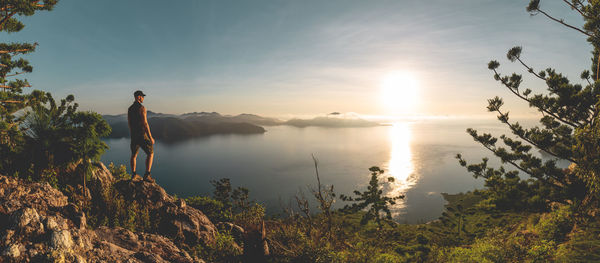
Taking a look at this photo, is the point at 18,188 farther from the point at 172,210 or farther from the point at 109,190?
the point at 172,210

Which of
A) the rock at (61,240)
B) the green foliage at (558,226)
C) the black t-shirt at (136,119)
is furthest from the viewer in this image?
the green foliage at (558,226)

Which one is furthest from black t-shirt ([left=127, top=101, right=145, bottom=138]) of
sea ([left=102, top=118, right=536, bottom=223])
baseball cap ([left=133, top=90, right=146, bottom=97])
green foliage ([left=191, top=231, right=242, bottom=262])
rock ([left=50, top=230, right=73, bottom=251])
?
sea ([left=102, top=118, right=536, bottom=223])

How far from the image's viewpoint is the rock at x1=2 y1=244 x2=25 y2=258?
2.42 m

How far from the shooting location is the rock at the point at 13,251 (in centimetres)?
242

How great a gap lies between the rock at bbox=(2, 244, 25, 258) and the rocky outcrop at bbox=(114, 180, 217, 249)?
3.82 meters

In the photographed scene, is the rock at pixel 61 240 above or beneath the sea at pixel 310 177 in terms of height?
above

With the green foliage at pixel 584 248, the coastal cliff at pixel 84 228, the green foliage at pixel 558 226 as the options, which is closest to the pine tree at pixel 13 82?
the coastal cliff at pixel 84 228

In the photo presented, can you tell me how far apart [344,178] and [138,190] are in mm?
76238

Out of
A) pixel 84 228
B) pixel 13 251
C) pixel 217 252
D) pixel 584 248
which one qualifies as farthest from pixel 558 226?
pixel 13 251

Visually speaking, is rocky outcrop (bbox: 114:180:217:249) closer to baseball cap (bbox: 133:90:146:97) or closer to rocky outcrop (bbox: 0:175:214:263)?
rocky outcrop (bbox: 0:175:214:263)

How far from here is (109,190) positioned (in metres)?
6.06

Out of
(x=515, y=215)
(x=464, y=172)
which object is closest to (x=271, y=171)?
(x=515, y=215)

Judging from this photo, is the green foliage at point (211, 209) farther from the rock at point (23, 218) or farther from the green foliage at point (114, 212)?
the rock at point (23, 218)

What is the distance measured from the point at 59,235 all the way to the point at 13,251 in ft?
1.54
